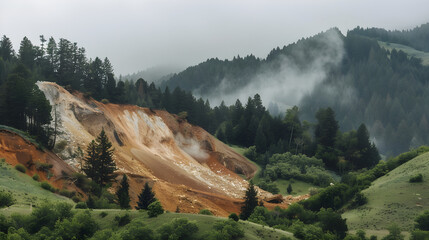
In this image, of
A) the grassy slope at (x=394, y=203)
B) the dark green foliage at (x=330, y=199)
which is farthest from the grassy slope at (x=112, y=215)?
the dark green foliage at (x=330, y=199)

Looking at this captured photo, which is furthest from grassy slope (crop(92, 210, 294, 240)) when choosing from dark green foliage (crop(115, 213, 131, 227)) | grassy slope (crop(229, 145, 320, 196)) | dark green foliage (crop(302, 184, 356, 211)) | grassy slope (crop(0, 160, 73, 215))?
grassy slope (crop(229, 145, 320, 196))

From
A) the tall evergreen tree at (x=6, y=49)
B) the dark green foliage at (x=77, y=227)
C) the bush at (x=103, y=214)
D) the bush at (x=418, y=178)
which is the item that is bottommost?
the dark green foliage at (x=77, y=227)

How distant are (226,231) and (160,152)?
54472 millimetres

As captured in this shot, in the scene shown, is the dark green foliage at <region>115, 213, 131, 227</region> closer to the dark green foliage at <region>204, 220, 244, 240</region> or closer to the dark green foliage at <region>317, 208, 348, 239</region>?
the dark green foliage at <region>204, 220, 244, 240</region>

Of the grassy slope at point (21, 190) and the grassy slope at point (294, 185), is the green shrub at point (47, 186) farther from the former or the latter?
the grassy slope at point (294, 185)

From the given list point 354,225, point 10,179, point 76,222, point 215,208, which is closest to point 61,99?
point 10,179

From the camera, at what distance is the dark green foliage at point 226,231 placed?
1454 inches

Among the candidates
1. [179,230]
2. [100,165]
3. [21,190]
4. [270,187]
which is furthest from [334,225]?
[270,187]

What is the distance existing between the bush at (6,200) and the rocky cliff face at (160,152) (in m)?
20.5

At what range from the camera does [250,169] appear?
107562 millimetres

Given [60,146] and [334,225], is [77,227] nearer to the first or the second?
[60,146]

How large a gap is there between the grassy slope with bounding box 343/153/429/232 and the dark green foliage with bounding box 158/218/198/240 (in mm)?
32291

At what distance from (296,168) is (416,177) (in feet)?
130

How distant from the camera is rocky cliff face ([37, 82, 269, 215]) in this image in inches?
2689
